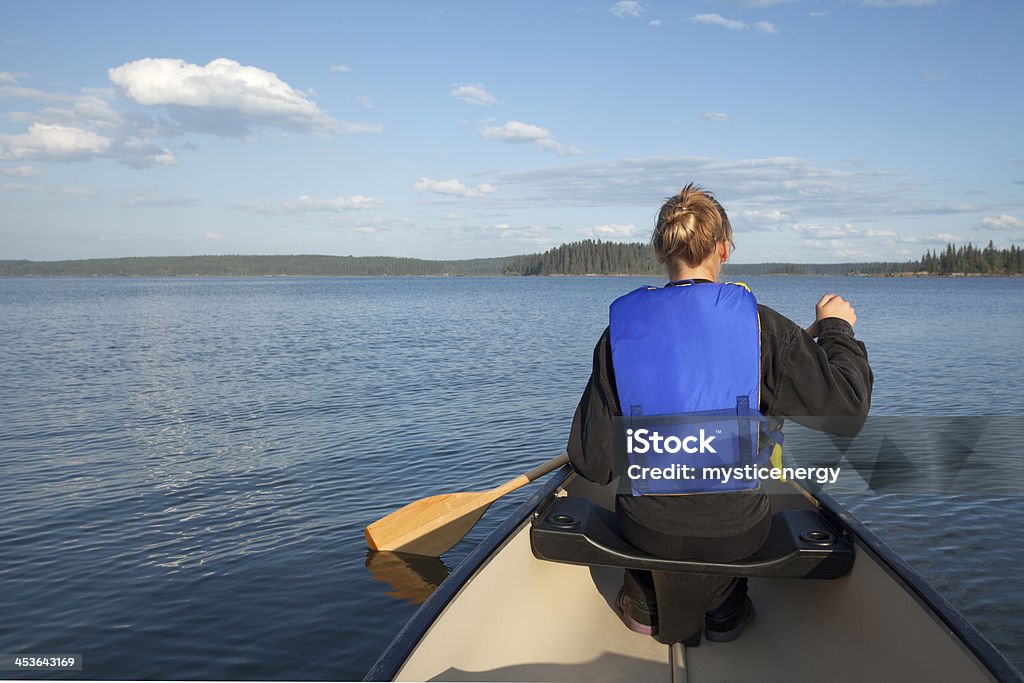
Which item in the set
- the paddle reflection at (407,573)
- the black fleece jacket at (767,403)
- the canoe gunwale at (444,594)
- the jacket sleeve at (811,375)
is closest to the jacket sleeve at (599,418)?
the black fleece jacket at (767,403)

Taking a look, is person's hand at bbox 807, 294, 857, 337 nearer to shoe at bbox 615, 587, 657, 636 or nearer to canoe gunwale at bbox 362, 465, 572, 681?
shoe at bbox 615, 587, 657, 636

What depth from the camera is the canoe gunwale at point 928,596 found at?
2.41 meters

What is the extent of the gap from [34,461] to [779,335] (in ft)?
34.1

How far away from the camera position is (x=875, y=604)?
3.29 metres

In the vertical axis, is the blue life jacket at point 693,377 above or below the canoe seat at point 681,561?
above

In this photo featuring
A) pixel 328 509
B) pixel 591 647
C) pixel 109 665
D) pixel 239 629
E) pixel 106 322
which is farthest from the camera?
pixel 106 322

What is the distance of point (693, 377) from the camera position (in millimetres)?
2664

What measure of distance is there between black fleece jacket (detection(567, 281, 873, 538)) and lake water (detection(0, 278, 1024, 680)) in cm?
303

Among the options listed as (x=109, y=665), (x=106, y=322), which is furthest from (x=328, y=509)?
(x=106, y=322)

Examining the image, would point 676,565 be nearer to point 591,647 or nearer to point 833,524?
point 591,647

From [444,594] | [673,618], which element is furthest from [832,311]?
[444,594]

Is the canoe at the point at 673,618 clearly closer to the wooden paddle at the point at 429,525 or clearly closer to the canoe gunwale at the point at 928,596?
the canoe gunwale at the point at 928,596

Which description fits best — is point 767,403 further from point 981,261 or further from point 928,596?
point 981,261

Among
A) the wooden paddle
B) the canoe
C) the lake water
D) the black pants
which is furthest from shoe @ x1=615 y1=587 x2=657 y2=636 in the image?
the wooden paddle
